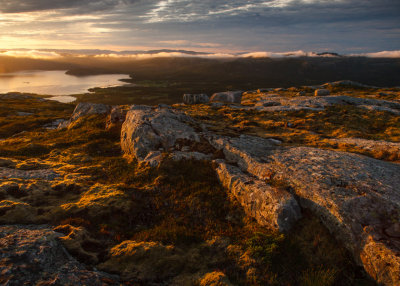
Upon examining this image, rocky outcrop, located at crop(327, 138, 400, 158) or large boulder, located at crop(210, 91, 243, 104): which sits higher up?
rocky outcrop, located at crop(327, 138, 400, 158)

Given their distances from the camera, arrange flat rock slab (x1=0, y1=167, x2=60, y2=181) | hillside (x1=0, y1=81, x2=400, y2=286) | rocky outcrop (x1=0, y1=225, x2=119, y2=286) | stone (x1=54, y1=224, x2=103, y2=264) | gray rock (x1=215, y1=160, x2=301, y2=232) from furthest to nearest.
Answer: flat rock slab (x1=0, y1=167, x2=60, y2=181), gray rock (x1=215, y1=160, x2=301, y2=232), stone (x1=54, y1=224, x2=103, y2=264), hillside (x1=0, y1=81, x2=400, y2=286), rocky outcrop (x1=0, y1=225, x2=119, y2=286)

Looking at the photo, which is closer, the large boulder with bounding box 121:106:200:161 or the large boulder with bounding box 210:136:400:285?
the large boulder with bounding box 210:136:400:285

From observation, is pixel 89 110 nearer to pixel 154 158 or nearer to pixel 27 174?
pixel 27 174

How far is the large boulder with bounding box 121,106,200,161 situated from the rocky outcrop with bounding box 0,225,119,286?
1185cm

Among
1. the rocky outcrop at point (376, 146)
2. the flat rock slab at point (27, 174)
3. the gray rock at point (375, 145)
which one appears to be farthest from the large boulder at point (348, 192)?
the flat rock slab at point (27, 174)

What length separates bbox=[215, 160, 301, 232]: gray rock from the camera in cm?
1287

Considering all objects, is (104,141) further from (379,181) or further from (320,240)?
(379,181)

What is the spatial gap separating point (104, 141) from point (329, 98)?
164 feet

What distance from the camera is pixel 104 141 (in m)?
29.2

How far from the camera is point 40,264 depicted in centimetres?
940

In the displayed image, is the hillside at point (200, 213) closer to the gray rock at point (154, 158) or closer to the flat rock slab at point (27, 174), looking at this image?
the flat rock slab at point (27, 174)

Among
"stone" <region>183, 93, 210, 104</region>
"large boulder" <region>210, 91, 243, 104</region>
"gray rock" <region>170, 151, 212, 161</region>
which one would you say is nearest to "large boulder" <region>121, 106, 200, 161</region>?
"gray rock" <region>170, 151, 212, 161</region>

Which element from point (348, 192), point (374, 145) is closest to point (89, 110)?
point (348, 192)

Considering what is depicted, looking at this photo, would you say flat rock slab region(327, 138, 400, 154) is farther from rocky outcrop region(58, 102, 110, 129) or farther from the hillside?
rocky outcrop region(58, 102, 110, 129)
